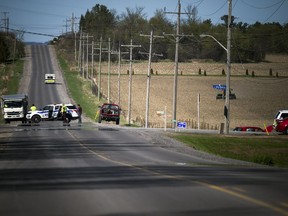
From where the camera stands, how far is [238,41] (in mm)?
134750

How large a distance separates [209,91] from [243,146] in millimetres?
59960

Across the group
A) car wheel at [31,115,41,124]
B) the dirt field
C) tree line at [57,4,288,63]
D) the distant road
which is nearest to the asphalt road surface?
car wheel at [31,115,41,124]

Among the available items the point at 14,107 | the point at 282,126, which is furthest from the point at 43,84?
the point at 282,126

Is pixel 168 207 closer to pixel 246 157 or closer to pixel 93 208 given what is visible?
pixel 93 208

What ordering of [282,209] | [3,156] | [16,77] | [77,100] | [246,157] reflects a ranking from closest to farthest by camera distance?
[282,209] < [3,156] < [246,157] < [77,100] < [16,77]

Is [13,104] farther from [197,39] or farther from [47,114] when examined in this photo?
[197,39]

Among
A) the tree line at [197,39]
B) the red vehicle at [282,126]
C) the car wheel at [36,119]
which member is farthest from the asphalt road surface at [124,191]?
the tree line at [197,39]

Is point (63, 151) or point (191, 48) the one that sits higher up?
point (191, 48)

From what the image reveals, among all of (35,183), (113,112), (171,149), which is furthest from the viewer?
(113,112)

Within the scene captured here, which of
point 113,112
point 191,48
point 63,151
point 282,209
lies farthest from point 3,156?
point 191,48

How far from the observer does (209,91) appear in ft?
334

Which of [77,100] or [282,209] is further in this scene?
[77,100]

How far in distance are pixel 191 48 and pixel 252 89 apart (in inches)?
2196

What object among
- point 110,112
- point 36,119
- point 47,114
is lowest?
point 36,119
